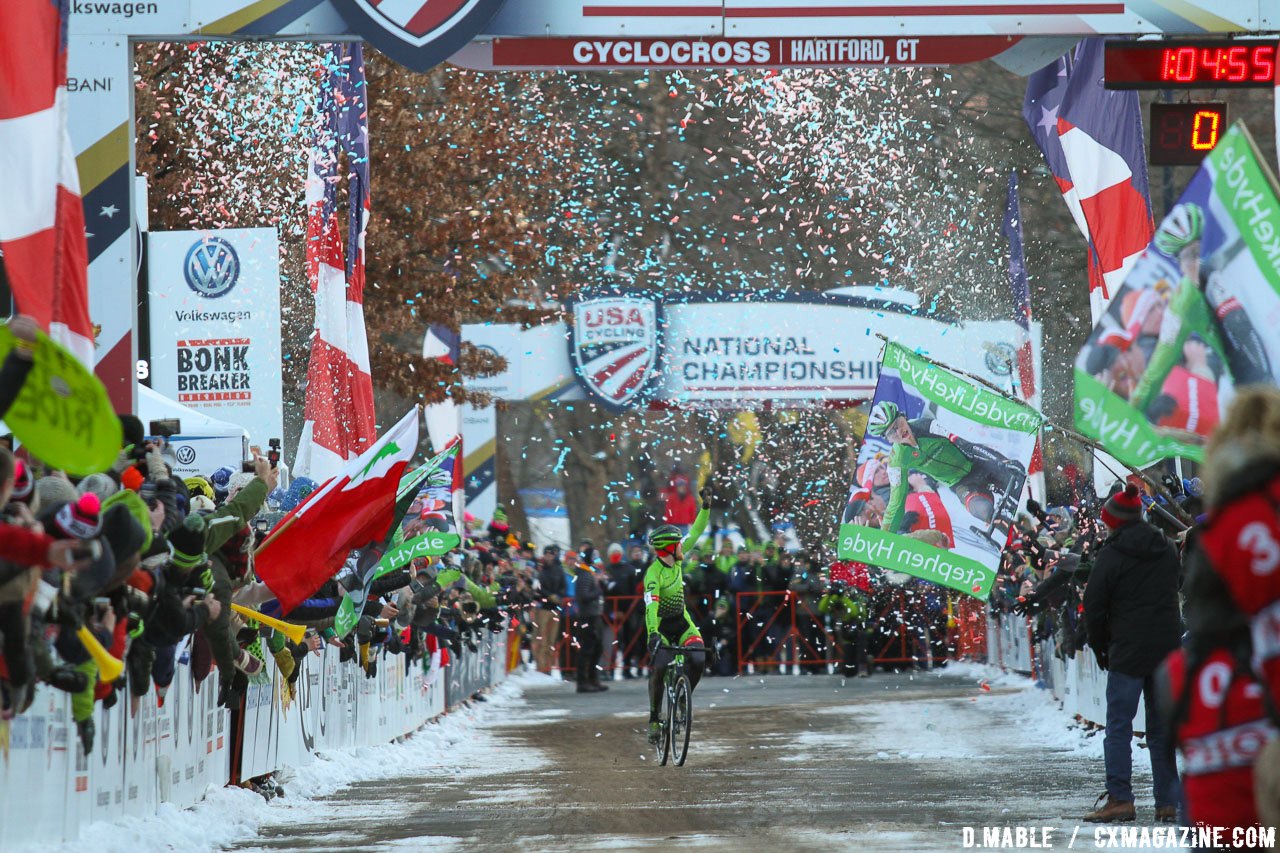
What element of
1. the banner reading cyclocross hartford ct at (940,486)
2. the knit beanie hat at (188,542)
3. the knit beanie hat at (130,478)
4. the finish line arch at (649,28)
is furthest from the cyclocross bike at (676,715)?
the knit beanie hat at (130,478)

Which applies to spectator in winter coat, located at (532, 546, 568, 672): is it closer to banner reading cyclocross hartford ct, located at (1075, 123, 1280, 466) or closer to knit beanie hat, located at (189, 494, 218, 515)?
knit beanie hat, located at (189, 494, 218, 515)

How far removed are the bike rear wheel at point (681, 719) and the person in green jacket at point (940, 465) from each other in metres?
2.26

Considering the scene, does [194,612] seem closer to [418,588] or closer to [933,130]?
[418,588]

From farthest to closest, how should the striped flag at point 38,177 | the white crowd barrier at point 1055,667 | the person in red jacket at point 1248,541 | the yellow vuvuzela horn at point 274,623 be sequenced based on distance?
the white crowd barrier at point 1055,667 → the yellow vuvuzela horn at point 274,623 → the striped flag at point 38,177 → the person in red jacket at point 1248,541

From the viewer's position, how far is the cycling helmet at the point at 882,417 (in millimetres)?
16047

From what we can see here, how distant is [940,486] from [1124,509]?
360cm

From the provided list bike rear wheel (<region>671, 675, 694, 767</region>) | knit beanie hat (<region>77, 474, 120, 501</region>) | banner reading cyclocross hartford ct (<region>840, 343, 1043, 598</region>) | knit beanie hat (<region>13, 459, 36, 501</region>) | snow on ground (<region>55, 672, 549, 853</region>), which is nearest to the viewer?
knit beanie hat (<region>13, 459, 36, 501</region>)

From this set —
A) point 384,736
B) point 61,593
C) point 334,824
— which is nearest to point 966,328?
point 384,736

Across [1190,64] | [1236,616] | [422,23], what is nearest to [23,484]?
[1236,616]

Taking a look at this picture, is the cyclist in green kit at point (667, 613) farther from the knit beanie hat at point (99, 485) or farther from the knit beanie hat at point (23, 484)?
the knit beanie hat at point (23, 484)

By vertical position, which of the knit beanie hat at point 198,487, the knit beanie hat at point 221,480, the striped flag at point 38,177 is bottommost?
the knit beanie hat at point 198,487

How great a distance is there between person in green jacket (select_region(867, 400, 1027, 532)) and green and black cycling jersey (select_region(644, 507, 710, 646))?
2.01 metres

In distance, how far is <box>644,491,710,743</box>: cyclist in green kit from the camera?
56.1ft

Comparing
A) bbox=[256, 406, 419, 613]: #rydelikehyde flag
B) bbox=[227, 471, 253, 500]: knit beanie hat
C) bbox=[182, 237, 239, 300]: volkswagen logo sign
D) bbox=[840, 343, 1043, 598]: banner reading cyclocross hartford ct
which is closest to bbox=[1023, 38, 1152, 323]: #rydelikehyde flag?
bbox=[840, 343, 1043, 598]: banner reading cyclocross hartford ct
